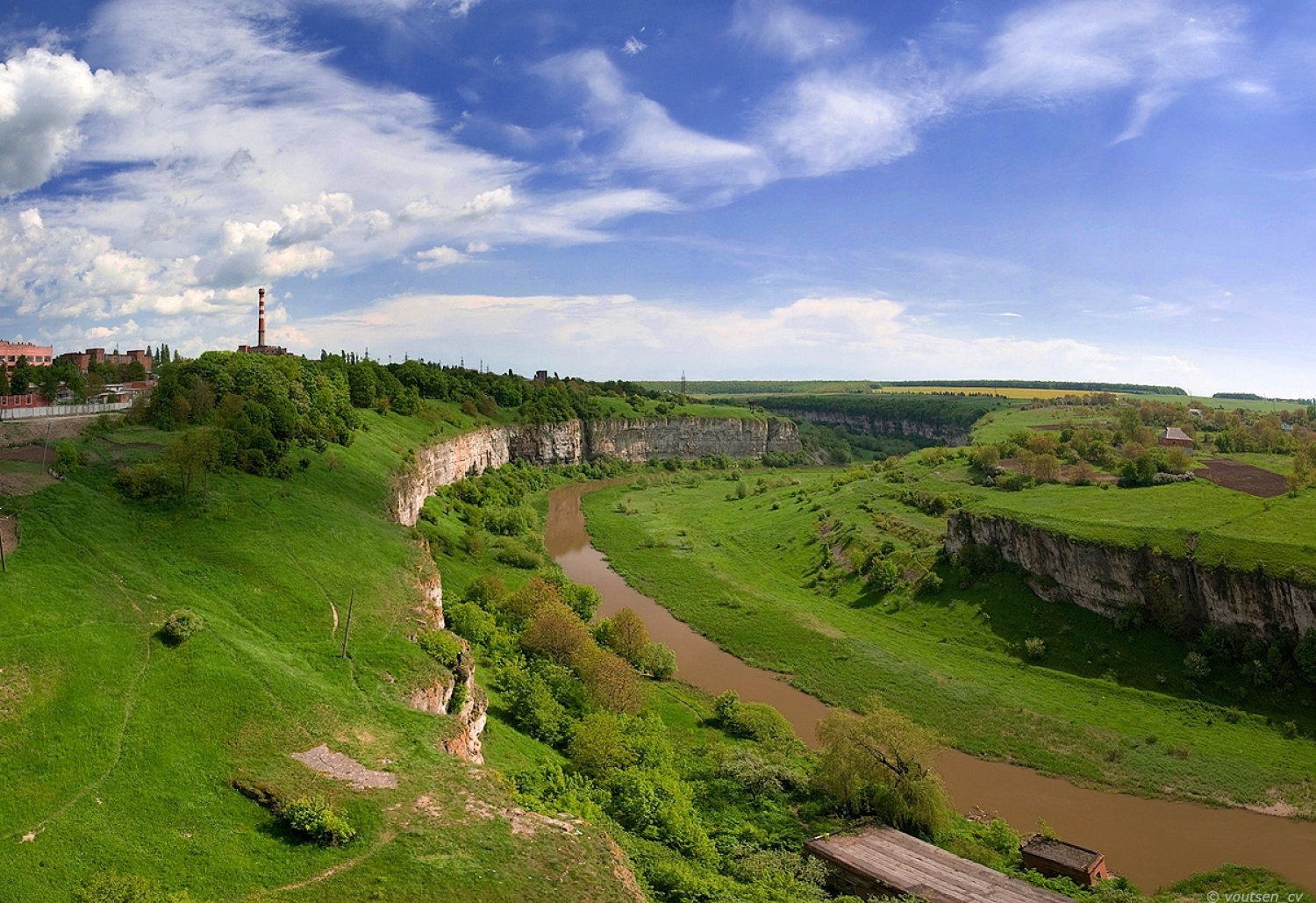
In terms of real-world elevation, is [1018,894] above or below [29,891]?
below

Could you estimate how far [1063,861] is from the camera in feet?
82.6

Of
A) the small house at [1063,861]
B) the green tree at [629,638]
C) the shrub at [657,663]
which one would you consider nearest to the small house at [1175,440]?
the shrub at [657,663]

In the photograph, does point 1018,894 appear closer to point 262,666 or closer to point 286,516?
point 262,666

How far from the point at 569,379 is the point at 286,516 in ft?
416

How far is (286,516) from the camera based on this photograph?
38.1 m

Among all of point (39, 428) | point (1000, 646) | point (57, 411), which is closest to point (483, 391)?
point (57, 411)

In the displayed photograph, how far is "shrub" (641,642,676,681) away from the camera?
4278 cm

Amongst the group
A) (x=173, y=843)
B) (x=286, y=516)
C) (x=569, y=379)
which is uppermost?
(x=569, y=379)

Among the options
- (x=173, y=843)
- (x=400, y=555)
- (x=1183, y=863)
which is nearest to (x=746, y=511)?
(x=400, y=555)

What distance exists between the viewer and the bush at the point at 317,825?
18.6 m

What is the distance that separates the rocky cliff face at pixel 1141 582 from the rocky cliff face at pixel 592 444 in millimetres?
44671

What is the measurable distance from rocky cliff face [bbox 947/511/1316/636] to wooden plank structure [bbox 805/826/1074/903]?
25.3 metres

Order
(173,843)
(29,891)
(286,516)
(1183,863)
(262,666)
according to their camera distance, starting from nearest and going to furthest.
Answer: (29,891) < (173,843) < (262,666) < (1183,863) < (286,516)

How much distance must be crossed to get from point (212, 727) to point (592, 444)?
114 metres
